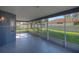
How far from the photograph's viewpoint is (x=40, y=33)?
1208 centimetres

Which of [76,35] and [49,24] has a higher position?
[49,24]

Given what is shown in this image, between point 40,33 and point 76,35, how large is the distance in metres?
2.87
